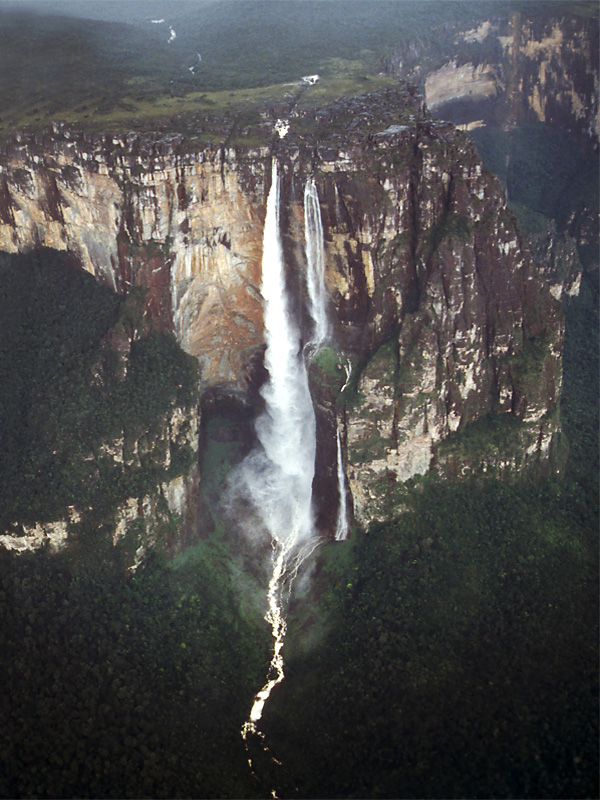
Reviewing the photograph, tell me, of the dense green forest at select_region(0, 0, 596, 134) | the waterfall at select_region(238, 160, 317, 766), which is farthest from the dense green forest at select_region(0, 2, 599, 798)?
the waterfall at select_region(238, 160, 317, 766)

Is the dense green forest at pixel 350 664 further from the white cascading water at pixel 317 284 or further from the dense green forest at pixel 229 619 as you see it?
the white cascading water at pixel 317 284

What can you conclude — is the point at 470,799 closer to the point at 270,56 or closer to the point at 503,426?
the point at 503,426

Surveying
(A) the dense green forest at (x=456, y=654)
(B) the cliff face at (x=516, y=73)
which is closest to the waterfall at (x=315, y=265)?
(A) the dense green forest at (x=456, y=654)

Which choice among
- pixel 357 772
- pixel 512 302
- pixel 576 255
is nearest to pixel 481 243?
pixel 512 302

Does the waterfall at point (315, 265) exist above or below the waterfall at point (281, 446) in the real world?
above

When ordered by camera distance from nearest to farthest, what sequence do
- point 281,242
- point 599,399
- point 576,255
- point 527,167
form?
point 281,242 < point 599,399 < point 576,255 < point 527,167

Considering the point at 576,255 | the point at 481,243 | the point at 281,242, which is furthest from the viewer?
the point at 576,255

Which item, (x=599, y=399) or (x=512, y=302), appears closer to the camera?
(x=512, y=302)
